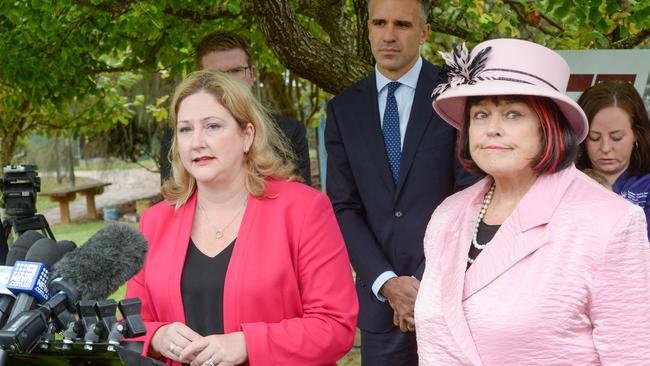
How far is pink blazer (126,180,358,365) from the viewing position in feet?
9.39

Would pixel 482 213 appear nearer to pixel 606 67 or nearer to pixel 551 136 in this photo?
pixel 551 136

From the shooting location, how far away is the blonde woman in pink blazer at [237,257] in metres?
2.85

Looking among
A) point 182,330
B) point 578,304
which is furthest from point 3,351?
point 578,304

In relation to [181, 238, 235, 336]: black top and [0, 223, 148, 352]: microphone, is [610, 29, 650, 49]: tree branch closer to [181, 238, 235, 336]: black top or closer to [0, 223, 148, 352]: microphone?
[181, 238, 235, 336]: black top

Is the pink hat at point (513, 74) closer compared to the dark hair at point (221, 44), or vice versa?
the pink hat at point (513, 74)

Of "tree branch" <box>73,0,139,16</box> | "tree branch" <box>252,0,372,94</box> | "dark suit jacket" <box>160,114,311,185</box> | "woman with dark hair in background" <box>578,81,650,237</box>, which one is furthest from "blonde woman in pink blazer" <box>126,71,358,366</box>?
"tree branch" <box>73,0,139,16</box>

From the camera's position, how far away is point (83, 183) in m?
24.2

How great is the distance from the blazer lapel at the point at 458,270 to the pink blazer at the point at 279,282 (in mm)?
531

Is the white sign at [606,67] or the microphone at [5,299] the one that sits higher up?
the white sign at [606,67]

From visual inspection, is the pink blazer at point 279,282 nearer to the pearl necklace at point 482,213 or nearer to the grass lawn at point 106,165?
the pearl necklace at point 482,213

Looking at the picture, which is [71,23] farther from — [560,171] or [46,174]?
[46,174]

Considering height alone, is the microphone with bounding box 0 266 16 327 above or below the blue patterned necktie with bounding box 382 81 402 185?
below

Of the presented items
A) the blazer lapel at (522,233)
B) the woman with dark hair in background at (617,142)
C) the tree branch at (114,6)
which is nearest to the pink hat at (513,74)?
the blazer lapel at (522,233)

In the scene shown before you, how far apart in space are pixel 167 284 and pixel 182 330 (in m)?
0.20
